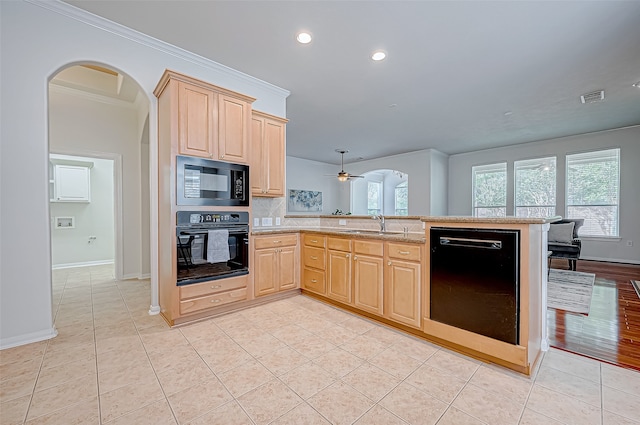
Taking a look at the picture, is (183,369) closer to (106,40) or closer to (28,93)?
(28,93)

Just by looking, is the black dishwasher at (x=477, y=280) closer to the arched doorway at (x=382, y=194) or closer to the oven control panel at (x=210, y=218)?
the oven control panel at (x=210, y=218)

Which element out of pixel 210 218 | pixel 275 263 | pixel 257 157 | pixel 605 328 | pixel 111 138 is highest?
pixel 111 138

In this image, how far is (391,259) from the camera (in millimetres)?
2707

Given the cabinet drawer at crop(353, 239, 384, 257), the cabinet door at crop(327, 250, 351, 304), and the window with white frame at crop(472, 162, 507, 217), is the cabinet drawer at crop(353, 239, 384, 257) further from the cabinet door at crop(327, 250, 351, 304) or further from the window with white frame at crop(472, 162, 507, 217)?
the window with white frame at crop(472, 162, 507, 217)

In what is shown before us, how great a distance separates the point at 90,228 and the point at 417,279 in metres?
6.86

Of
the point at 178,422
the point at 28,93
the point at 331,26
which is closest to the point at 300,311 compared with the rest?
the point at 178,422

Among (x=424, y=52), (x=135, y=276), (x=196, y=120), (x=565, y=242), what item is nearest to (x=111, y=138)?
(x=135, y=276)

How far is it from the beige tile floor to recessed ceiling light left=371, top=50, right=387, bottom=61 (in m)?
3.03

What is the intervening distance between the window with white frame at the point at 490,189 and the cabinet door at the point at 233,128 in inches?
283

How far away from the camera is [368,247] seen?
291cm

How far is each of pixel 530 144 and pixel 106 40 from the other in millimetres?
8825

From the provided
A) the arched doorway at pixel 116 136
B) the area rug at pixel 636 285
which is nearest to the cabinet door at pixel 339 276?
the arched doorway at pixel 116 136

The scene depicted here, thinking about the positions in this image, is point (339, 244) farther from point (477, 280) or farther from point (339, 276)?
point (477, 280)

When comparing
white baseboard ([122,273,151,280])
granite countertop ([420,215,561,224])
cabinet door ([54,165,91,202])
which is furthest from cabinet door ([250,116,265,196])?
cabinet door ([54,165,91,202])
